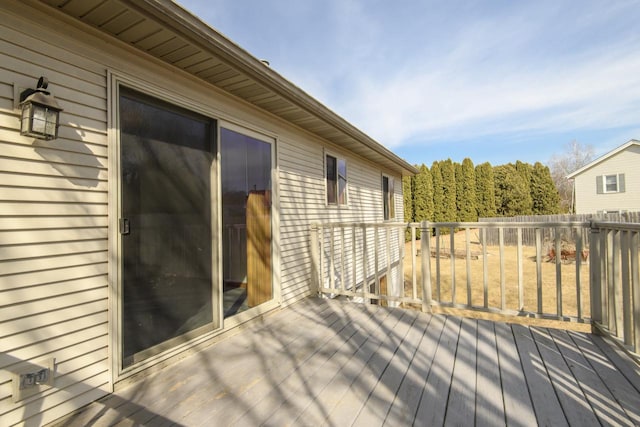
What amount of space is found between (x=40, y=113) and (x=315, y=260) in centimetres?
317

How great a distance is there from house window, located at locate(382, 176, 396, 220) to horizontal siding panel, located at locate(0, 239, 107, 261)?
282 inches

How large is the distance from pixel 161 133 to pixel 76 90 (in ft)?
1.88

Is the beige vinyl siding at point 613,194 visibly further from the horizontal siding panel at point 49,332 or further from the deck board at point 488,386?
the horizontal siding panel at point 49,332

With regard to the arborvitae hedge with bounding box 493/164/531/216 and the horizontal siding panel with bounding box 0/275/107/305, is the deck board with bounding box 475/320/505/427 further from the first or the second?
the arborvitae hedge with bounding box 493/164/531/216

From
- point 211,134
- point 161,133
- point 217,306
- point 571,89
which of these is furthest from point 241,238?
point 571,89

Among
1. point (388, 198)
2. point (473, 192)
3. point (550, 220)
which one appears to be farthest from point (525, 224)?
point (473, 192)

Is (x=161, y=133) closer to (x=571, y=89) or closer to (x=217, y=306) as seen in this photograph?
(x=217, y=306)

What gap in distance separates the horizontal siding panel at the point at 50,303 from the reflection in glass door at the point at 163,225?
18cm

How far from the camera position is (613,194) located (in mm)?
15031

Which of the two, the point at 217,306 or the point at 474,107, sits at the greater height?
the point at 474,107

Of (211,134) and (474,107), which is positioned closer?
(211,134)

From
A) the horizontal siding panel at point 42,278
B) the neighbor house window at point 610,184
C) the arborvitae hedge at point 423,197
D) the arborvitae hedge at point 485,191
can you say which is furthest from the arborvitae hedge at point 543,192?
the horizontal siding panel at point 42,278

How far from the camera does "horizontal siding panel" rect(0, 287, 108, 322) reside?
1.46m

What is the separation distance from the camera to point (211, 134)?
2721 millimetres
